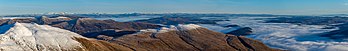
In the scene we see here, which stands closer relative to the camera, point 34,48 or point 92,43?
point 34,48

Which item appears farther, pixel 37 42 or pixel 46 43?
pixel 46 43

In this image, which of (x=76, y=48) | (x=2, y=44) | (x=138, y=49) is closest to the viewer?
(x=2, y=44)

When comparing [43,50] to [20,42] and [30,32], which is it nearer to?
→ [20,42]

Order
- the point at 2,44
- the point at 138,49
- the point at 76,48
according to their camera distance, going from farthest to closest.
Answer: the point at 138,49
the point at 76,48
the point at 2,44

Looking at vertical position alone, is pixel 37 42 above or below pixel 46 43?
above

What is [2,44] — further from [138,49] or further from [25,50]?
[138,49]

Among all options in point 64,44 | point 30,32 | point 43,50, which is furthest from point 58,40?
point 30,32

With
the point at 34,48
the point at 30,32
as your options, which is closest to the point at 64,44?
the point at 34,48

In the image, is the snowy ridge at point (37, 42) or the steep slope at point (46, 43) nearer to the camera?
the snowy ridge at point (37, 42)

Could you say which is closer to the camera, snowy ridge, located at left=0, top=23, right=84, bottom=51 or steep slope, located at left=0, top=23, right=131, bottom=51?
snowy ridge, located at left=0, top=23, right=84, bottom=51
